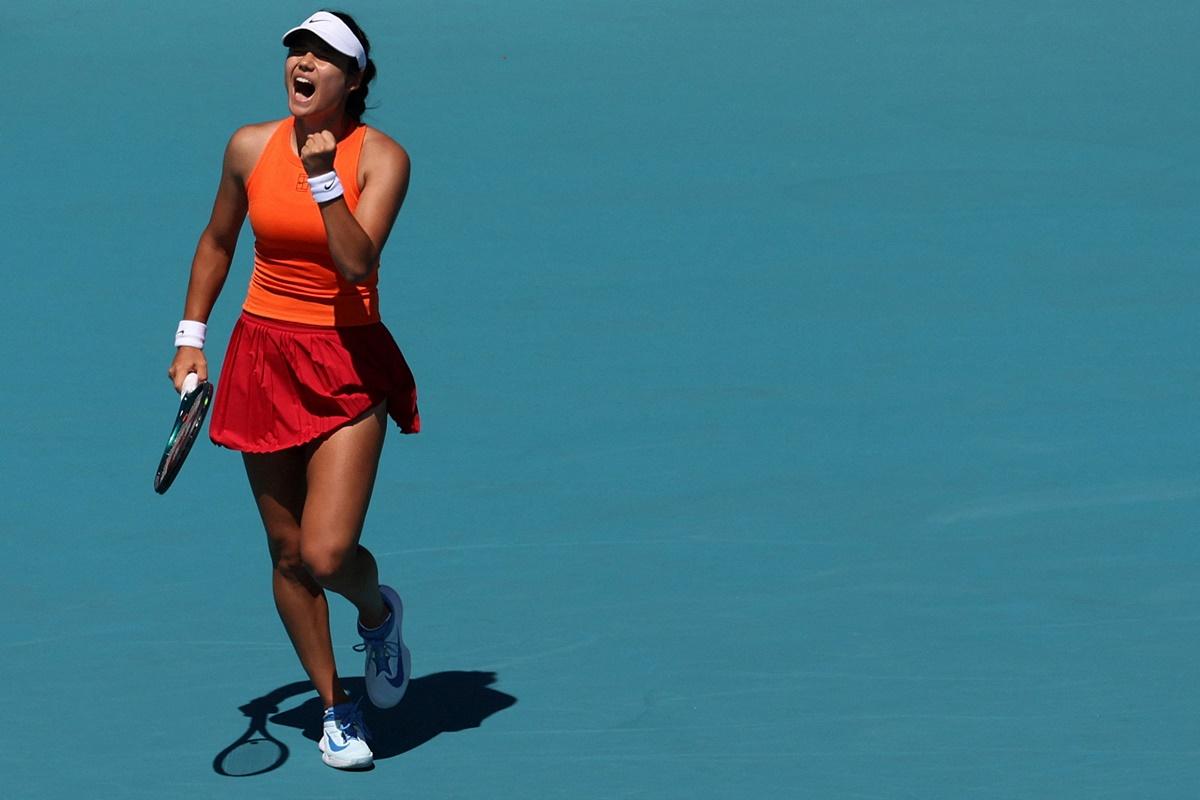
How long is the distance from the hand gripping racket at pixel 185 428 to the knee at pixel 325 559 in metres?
0.42

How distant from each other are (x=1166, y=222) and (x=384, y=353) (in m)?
6.77

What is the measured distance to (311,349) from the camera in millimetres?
6125

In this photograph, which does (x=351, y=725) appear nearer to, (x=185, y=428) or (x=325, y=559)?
(x=325, y=559)

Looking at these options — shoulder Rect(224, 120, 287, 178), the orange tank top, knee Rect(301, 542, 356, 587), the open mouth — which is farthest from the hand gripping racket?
the open mouth

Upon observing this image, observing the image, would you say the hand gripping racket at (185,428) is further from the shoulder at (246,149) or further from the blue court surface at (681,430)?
the blue court surface at (681,430)

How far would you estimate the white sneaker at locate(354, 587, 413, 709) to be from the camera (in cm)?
653

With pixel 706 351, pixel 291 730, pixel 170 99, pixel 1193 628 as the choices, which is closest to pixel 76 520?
pixel 291 730

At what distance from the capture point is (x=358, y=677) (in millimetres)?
6926

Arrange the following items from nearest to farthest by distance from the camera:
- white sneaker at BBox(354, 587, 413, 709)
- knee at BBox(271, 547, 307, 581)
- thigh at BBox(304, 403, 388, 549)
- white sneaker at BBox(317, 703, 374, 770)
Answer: thigh at BBox(304, 403, 388, 549), white sneaker at BBox(317, 703, 374, 770), knee at BBox(271, 547, 307, 581), white sneaker at BBox(354, 587, 413, 709)

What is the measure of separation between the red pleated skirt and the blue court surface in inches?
34.9

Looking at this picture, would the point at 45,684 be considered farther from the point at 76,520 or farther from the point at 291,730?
the point at 76,520

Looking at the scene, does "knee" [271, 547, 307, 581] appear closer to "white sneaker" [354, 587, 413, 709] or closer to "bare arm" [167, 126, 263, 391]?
"white sneaker" [354, 587, 413, 709]

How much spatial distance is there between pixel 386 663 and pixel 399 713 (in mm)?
207

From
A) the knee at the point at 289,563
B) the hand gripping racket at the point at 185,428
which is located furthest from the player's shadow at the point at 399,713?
the hand gripping racket at the point at 185,428
